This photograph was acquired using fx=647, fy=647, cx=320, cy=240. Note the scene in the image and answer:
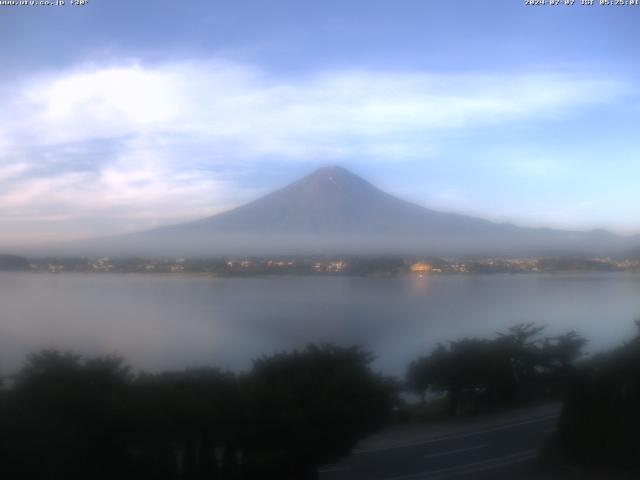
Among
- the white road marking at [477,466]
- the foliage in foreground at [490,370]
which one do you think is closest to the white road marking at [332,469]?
the white road marking at [477,466]

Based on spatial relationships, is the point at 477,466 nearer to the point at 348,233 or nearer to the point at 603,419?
the point at 603,419

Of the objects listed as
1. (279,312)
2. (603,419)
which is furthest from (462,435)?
(279,312)

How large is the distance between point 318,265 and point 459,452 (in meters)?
3.58

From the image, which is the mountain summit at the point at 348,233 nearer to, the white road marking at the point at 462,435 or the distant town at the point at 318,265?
the distant town at the point at 318,265

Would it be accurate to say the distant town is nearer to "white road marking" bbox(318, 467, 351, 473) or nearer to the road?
the road

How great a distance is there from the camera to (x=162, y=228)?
9008 millimetres

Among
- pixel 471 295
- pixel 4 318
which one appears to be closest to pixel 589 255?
pixel 471 295

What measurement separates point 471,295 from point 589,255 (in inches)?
81.7

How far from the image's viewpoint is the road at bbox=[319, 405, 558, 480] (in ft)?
19.3

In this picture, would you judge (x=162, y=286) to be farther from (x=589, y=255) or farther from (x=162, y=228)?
(x=589, y=255)

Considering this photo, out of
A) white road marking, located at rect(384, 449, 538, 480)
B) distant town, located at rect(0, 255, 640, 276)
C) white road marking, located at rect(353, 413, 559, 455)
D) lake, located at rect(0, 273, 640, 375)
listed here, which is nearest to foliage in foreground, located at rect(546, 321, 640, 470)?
white road marking, located at rect(384, 449, 538, 480)

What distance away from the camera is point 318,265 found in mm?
9203

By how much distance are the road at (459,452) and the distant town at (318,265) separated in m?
2.80

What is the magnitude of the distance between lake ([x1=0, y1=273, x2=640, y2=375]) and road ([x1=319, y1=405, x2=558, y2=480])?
807 mm
